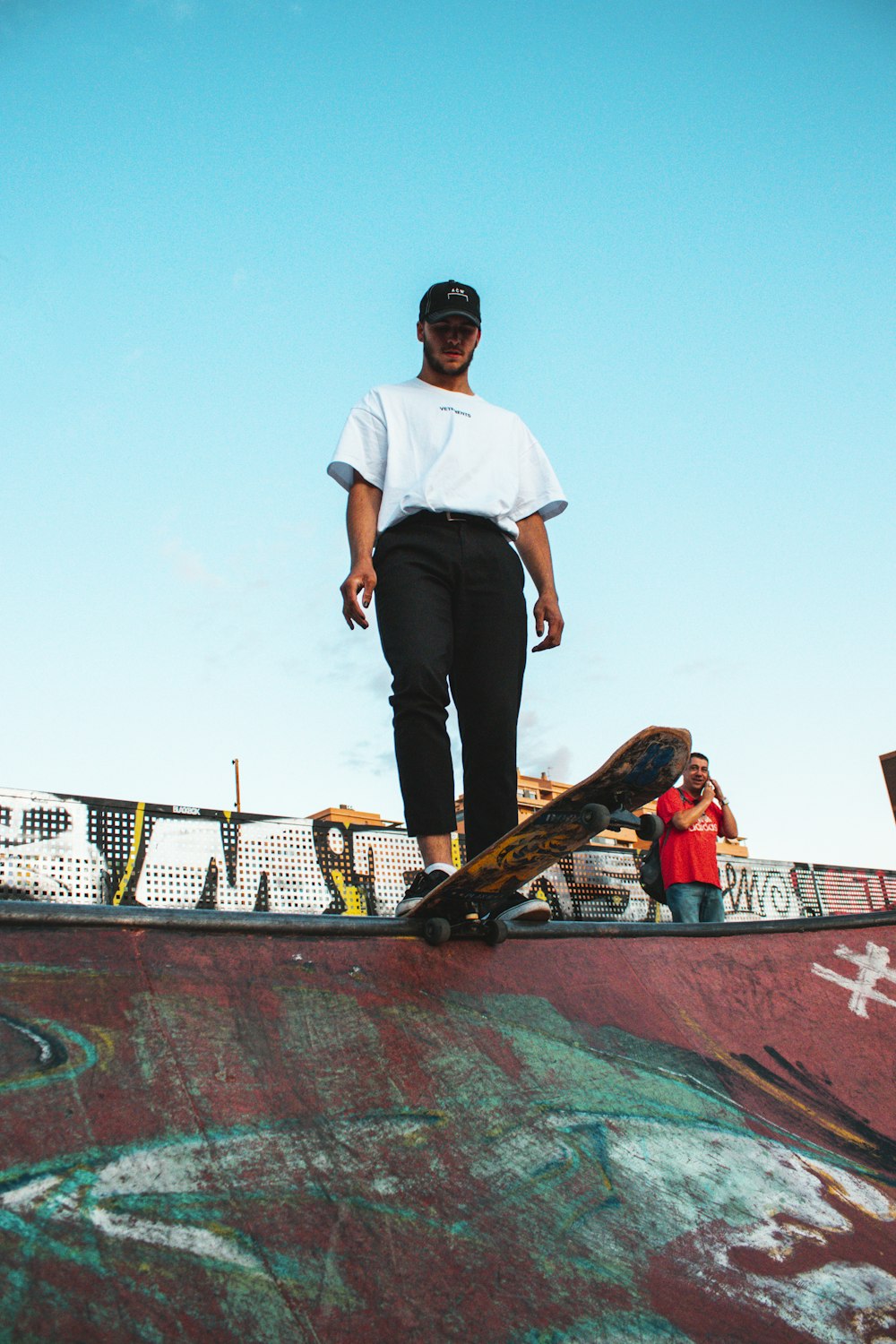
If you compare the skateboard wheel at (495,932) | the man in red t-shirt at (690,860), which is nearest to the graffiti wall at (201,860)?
the man in red t-shirt at (690,860)

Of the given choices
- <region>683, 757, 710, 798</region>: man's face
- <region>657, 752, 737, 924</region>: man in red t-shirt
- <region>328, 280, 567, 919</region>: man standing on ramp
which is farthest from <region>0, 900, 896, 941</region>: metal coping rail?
<region>683, 757, 710, 798</region>: man's face

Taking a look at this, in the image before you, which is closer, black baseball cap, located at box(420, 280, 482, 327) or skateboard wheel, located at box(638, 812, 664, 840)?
skateboard wheel, located at box(638, 812, 664, 840)

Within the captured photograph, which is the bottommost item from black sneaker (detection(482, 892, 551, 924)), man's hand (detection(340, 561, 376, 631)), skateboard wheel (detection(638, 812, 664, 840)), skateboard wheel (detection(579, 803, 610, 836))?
black sneaker (detection(482, 892, 551, 924))

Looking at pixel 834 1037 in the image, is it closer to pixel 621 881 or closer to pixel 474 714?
pixel 474 714

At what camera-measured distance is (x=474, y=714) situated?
116 inches

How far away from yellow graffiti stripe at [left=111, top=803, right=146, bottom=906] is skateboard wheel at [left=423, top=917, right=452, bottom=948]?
339 cm

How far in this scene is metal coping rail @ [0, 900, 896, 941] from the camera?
1790 millimetres

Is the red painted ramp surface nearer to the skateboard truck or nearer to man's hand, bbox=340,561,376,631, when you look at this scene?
the skateboard truck

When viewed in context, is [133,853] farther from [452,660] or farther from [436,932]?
[436,932]

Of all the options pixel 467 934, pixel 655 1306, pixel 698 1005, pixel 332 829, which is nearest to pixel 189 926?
pixel 467 934

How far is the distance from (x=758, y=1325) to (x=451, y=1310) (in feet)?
1.60

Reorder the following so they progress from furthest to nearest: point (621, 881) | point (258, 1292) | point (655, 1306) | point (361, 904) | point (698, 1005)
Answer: point (621, 881)
point (361, 904)
point (698, 1005)
point (655, 1306)
point (258, 1292)

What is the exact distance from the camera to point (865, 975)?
10.5 feet

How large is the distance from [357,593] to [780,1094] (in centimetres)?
188
